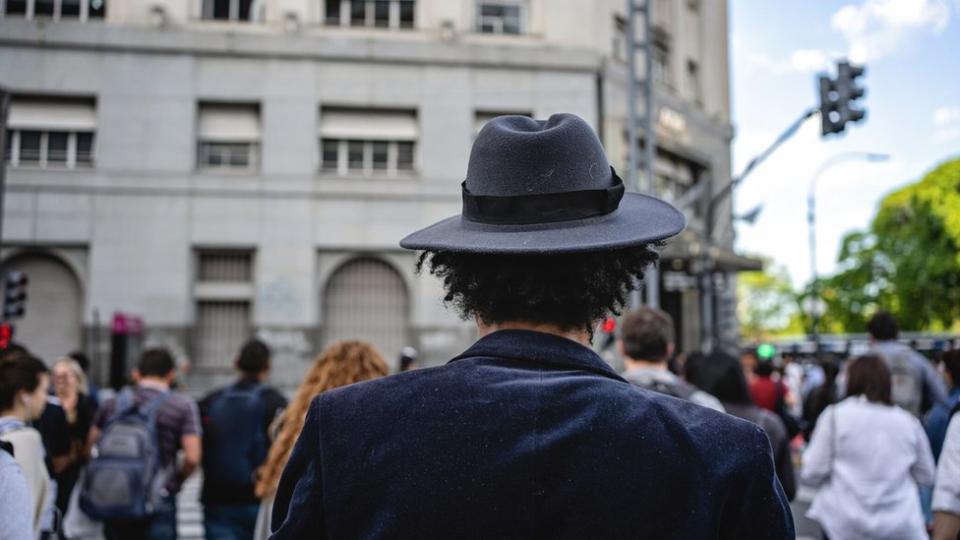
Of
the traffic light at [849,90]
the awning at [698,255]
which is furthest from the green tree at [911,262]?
the traffic light at [849,90]

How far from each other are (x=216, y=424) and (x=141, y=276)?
708 inches

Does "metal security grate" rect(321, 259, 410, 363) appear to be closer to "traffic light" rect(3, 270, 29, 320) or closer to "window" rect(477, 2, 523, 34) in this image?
"window" rect(477, 2, 523, 34)

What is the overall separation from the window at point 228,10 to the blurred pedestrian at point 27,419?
69.1 ft

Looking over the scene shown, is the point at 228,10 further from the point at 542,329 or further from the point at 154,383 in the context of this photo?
the point at 542,329

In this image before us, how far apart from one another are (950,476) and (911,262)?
2014 inches

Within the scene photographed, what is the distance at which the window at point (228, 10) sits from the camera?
78.8ft

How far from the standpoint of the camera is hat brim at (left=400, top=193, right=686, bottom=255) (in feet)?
5.64

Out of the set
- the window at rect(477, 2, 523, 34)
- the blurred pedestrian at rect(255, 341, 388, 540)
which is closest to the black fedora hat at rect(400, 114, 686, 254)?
the blurred pedestrian at rect(255, 341, 388, 540)

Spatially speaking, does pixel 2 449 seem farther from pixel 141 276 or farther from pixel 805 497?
pixel 141 276

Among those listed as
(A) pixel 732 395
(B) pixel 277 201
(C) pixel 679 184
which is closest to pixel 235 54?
(B) pixel 277 201

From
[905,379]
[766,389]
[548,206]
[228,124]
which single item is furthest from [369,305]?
[548,206]

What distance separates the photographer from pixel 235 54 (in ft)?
77.4

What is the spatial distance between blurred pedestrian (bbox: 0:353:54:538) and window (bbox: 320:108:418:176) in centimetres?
1951

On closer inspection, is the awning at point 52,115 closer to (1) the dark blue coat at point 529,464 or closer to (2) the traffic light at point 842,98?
(2) the traffic light at point 842,98
